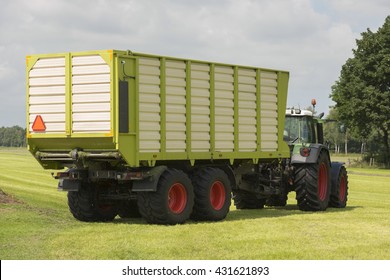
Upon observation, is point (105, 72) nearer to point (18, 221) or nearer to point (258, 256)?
point (18, 221)

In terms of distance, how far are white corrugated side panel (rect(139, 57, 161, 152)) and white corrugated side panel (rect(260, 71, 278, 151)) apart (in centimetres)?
424

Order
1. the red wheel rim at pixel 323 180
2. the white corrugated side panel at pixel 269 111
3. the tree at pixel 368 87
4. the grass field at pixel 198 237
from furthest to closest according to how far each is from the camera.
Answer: the tree at pixel 368 87, the red wheel rim at pixel 323 180, the white corrugated side panel at pixel 269 111, the grass field at pixel 198 237

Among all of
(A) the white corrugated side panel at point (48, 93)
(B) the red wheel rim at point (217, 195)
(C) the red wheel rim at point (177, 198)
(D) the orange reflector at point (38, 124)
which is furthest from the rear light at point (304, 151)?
(D) the orange reflector at point (38, 124)

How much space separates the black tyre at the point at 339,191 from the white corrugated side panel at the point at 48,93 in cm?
1000

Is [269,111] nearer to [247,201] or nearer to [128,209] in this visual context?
[247,201]

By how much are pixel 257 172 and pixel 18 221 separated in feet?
23.9

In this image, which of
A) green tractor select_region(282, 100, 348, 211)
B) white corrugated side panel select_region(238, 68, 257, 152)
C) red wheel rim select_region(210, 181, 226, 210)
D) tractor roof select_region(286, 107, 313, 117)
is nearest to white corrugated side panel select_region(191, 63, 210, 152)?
red wheel rim select_region(210, 181, 226, 210)

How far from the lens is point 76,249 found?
13.5 meters

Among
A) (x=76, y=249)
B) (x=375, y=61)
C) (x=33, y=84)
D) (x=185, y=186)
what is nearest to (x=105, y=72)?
(x=33, y=84)

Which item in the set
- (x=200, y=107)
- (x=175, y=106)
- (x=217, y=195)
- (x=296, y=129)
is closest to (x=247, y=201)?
(x=296, y=129)

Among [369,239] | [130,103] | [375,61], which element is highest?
[375,61]

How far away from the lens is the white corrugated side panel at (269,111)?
20939mm

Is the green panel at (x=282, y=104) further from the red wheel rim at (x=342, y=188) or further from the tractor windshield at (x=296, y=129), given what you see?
the red wheel rim at (x=342, y=188)

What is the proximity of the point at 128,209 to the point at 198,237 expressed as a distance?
4970mm
